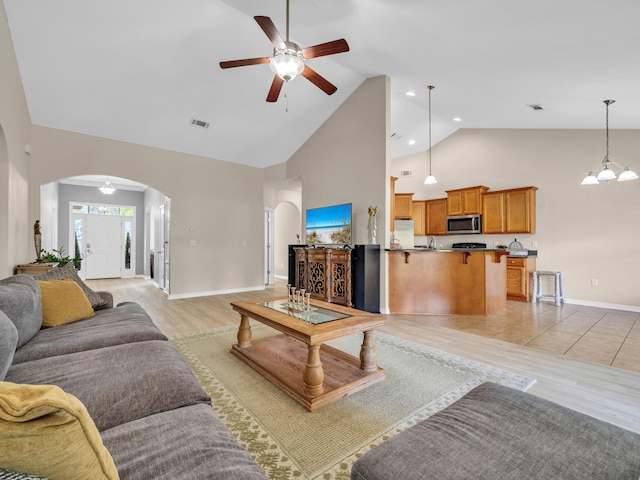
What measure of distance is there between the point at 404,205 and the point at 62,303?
6.85m

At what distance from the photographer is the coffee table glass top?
8.05 ft

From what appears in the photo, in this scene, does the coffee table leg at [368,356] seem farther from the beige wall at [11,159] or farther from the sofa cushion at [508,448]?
the beige wall at [11,159]

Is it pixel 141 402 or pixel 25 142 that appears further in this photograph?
pixel 25 142

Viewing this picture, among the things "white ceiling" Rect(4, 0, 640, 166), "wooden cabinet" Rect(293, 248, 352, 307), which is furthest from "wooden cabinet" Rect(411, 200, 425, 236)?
"wooden cabinet" Rect(293, 248, 352, 307)

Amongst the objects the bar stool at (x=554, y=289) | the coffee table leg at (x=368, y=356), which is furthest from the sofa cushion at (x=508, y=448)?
the bar stool at (x=554, y=289)

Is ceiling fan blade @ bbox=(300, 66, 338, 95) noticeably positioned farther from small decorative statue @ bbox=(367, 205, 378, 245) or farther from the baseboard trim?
the baseboard trim

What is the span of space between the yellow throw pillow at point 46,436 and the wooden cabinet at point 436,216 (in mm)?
7607

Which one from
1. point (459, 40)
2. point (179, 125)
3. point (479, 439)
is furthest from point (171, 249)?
point (479, 439)

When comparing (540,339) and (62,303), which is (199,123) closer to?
(62,303)

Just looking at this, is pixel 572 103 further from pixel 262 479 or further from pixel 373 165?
pixel 262 479

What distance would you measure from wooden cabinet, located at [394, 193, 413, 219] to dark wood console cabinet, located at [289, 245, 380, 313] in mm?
3062

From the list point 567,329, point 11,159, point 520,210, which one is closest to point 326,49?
point 11,159

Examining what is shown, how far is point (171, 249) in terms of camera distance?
6133 millimetres

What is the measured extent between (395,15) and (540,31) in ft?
4.51
